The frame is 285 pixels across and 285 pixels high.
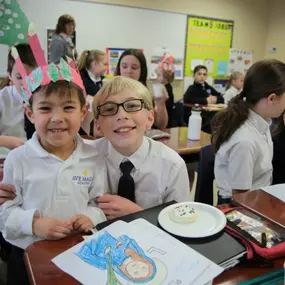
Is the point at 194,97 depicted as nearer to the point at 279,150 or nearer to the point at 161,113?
the point at 161,113

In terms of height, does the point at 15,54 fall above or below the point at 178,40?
below

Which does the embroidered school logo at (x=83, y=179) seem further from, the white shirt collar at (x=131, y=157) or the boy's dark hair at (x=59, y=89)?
the boy's dark hair at (x=59, y=89)

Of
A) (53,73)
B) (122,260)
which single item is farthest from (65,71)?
(122,260)

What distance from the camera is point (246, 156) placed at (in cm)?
156

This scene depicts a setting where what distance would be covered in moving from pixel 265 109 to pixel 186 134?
93 centimetres

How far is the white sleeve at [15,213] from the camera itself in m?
1.00

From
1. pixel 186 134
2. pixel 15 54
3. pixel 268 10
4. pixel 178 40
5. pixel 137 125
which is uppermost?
pixel 268 10

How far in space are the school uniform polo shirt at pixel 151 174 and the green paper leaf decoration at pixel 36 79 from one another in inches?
13.0

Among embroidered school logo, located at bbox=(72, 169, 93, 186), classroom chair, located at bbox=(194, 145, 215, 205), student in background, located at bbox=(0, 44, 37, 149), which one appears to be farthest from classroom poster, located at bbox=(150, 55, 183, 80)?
embroidered school logo, located at bbox=(72, 169, 93, 186)

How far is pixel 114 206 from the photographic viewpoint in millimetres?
1077

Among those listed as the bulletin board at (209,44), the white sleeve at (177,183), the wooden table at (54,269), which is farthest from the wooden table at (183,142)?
the bulletin board at (209,44)

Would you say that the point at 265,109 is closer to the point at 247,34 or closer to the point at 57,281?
the point at 57,281

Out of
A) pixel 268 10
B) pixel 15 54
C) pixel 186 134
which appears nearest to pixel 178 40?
pixel 268 10

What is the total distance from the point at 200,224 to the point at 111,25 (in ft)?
14.8
